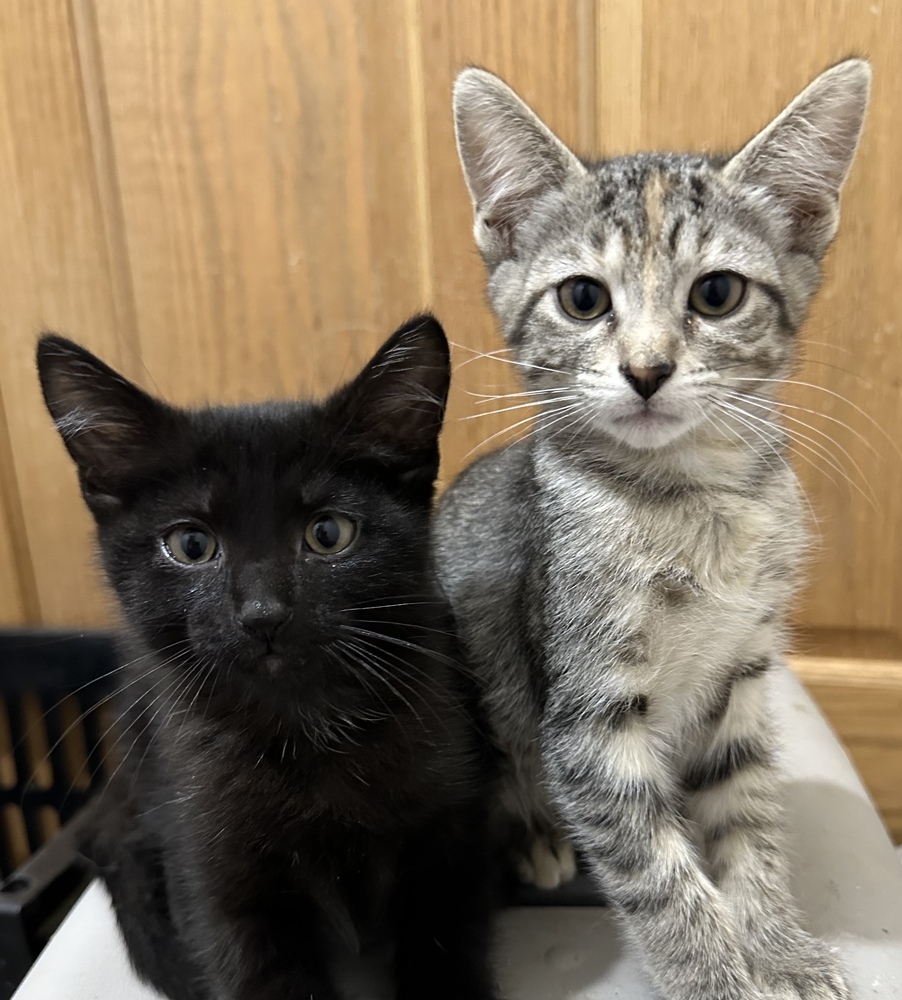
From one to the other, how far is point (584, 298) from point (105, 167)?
869mm

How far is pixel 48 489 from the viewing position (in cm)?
144

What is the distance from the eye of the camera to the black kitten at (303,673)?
2.28ft

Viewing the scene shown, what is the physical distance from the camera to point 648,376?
692 mm

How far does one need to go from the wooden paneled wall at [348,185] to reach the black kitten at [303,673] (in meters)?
0.48

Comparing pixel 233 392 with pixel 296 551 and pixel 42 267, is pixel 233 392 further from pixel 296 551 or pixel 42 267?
pixel 296 551

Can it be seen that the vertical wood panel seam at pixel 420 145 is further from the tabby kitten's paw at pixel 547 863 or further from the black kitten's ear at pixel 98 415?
the tabby kitten's paw at pixel 547 863

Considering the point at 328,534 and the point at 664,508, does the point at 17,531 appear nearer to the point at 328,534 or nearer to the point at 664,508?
the point at 328,534

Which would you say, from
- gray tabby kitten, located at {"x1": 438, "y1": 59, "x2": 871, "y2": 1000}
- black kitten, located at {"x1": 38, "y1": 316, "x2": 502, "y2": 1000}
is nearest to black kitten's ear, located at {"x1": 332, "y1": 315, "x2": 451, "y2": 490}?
black kitten, located at {"x1": 38, "y1": 316, "x2": 502, "y2": 1000}

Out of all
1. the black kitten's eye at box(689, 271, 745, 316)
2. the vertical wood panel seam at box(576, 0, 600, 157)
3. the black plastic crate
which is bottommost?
the black plastic crate

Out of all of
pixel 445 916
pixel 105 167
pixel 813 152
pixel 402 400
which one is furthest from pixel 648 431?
pixel 105 167

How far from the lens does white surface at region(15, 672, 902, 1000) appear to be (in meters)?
0.79

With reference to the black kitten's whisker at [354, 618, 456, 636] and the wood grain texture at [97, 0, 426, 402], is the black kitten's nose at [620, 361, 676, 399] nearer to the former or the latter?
the black kitten's whisker at [354, 618, 456, 636]

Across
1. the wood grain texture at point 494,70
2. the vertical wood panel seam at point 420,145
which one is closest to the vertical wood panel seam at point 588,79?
the wood grain texture at point 494,70

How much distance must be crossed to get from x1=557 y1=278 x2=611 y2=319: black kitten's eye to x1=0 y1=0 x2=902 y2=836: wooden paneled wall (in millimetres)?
377
